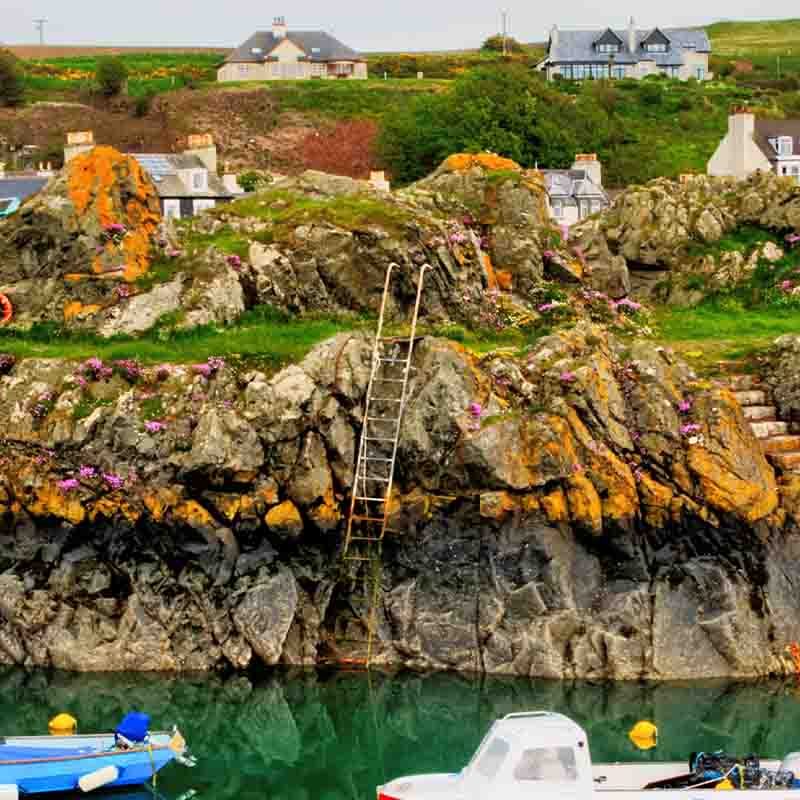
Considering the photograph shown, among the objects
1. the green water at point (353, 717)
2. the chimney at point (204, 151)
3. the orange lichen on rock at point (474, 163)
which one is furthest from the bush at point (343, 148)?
the green water at point (353, 717)

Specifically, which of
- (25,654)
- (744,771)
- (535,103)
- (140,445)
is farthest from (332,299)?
(535,103)

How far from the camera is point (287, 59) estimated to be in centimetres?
15975

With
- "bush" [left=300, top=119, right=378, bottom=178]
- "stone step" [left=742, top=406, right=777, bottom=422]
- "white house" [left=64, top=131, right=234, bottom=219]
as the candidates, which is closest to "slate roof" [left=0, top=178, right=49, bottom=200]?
"white house" [left=64, top=131, right=234, bottom=219]

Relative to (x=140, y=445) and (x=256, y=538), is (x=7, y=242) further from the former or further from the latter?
(x=256, y=538)

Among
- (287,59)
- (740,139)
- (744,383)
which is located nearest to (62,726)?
(744,383)

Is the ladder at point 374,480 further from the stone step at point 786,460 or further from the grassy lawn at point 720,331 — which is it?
the stone step at point 786,460

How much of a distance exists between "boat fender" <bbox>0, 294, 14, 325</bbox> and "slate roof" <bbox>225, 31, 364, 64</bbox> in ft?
372

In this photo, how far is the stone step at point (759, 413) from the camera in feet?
149

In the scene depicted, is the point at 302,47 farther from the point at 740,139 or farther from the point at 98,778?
the point at 98,778

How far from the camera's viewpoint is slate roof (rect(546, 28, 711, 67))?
159125 millimetres

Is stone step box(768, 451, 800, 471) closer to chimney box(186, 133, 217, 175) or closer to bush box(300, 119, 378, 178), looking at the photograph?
chimney box(186, 133, 217, 175)

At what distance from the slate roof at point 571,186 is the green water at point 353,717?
49714 mm

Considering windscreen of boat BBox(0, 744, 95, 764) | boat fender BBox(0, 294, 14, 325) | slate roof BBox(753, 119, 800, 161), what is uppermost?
slate roof BBox(753, 119, 800, 161)

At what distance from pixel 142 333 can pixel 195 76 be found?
11873 cm
